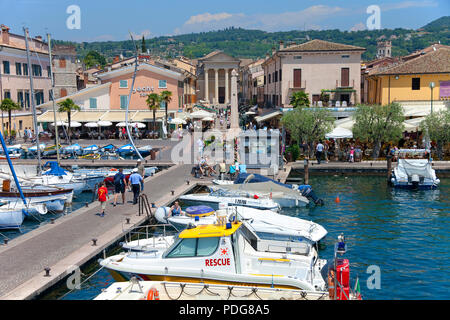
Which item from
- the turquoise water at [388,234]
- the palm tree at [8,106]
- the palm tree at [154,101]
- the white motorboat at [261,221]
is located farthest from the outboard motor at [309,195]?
the palm tree at [8,106]

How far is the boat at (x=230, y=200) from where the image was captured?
25.9 meters

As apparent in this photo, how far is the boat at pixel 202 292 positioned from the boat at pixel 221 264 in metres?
0.90

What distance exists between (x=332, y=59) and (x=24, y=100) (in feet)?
124

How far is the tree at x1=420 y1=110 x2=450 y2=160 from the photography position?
3850 cm

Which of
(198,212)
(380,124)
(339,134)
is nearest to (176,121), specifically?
(339,134)

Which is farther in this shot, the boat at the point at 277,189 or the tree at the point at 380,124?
the tree at the point at 380,124

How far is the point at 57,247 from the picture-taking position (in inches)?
715

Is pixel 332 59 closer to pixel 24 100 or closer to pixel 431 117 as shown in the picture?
pixel 431 117

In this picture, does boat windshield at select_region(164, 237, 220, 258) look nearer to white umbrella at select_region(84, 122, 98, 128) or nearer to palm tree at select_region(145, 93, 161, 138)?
white umbrella at select_region(84, 122, 98, 128)

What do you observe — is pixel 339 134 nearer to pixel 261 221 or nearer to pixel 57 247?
pixel 261 221

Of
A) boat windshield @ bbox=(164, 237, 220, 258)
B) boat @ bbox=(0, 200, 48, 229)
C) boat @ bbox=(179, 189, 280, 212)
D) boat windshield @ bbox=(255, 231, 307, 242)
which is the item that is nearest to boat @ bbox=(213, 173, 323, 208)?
boat @ bbox=(179, 189, 280, 212)

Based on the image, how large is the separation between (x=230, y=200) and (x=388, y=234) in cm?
793

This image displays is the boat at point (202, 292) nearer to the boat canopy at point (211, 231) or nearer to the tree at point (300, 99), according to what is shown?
the boat canopy at point (211, 231)
